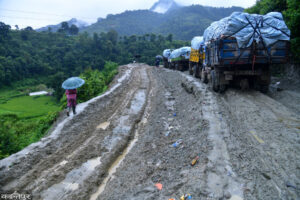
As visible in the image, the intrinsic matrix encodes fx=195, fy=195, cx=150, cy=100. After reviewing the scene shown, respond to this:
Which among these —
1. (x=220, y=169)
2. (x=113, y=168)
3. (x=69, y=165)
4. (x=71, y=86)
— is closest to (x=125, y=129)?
(x=113, y=168)

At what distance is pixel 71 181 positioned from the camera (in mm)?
4180

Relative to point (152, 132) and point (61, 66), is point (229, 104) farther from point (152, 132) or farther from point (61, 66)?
point (61, 66)

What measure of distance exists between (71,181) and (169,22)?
5801 inches

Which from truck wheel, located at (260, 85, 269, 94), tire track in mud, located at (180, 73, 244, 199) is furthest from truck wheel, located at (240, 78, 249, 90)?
tire track in mud, located at (180, 73, 244, 199)

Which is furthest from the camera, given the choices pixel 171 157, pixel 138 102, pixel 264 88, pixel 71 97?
pixel 138 102

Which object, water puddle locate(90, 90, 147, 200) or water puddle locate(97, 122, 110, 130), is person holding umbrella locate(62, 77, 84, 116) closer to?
water puddle locate(97, 122, 110, 130)

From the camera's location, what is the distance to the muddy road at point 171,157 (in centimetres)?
317

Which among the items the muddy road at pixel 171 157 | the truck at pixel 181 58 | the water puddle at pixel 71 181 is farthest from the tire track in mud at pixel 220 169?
the truck at pixel 181 58

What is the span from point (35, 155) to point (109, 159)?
1.91m

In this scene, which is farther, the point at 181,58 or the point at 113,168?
the point at 181,58

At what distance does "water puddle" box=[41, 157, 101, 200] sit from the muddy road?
0.06 ft

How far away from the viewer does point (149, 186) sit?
11.8ft

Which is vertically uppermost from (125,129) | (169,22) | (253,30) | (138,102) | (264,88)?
(169,22)

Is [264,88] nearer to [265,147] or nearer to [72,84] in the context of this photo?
[265,147]
